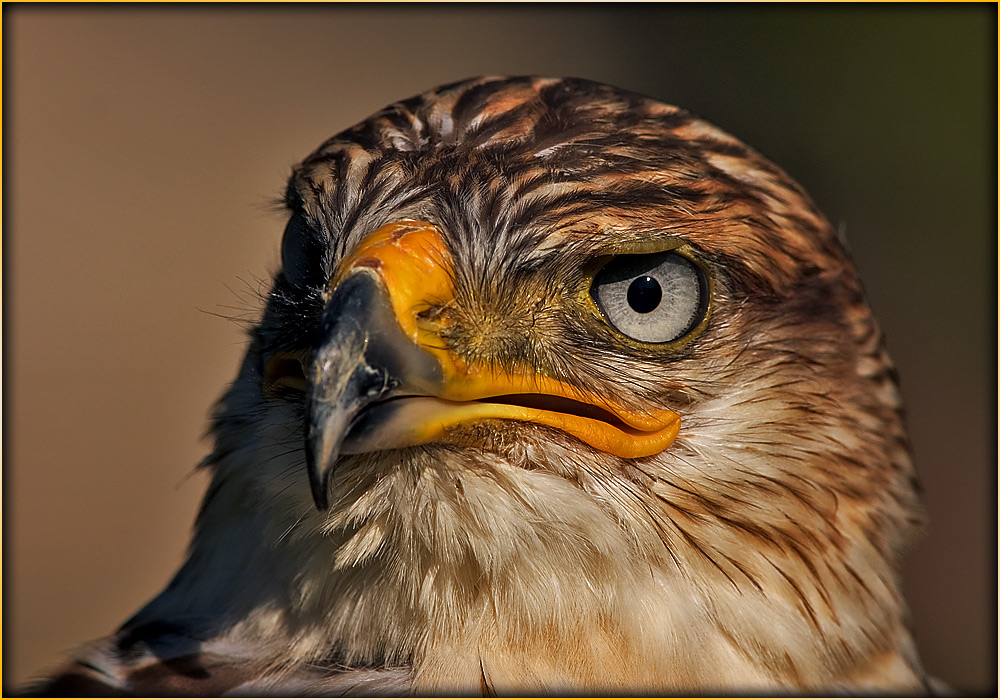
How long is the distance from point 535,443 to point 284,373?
514mm

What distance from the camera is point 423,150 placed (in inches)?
71.0

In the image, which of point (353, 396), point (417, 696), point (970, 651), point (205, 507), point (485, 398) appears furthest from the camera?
point (970, 651)

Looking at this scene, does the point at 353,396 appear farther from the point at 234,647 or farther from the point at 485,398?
the point at 234,647

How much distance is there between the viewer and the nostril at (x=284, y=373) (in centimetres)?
170

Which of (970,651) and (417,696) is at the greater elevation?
(417,696)

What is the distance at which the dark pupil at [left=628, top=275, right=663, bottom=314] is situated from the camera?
1733 millimetres

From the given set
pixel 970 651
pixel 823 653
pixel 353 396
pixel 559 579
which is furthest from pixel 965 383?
pixel 353 396

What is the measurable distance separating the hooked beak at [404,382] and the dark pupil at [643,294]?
0.66 ft

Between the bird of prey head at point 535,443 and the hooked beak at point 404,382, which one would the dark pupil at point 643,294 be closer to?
the bird of prey head at point 535,443

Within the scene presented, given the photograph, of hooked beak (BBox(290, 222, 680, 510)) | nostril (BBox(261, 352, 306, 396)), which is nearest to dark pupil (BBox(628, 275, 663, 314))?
hooked beak (BBox(290, 222, 680, 510))

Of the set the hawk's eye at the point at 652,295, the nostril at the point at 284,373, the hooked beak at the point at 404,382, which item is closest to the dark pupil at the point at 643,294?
the hawk's eye at the point at 652,295

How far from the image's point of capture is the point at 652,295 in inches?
68.7

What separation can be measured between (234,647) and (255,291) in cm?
76

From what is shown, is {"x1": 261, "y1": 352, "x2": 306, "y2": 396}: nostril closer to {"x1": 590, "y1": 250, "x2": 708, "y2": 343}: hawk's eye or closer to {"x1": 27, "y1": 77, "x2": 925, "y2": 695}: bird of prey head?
{"x1": 27, "y1": 77, "x2": 925, "y2": 695}: bird of prey head
